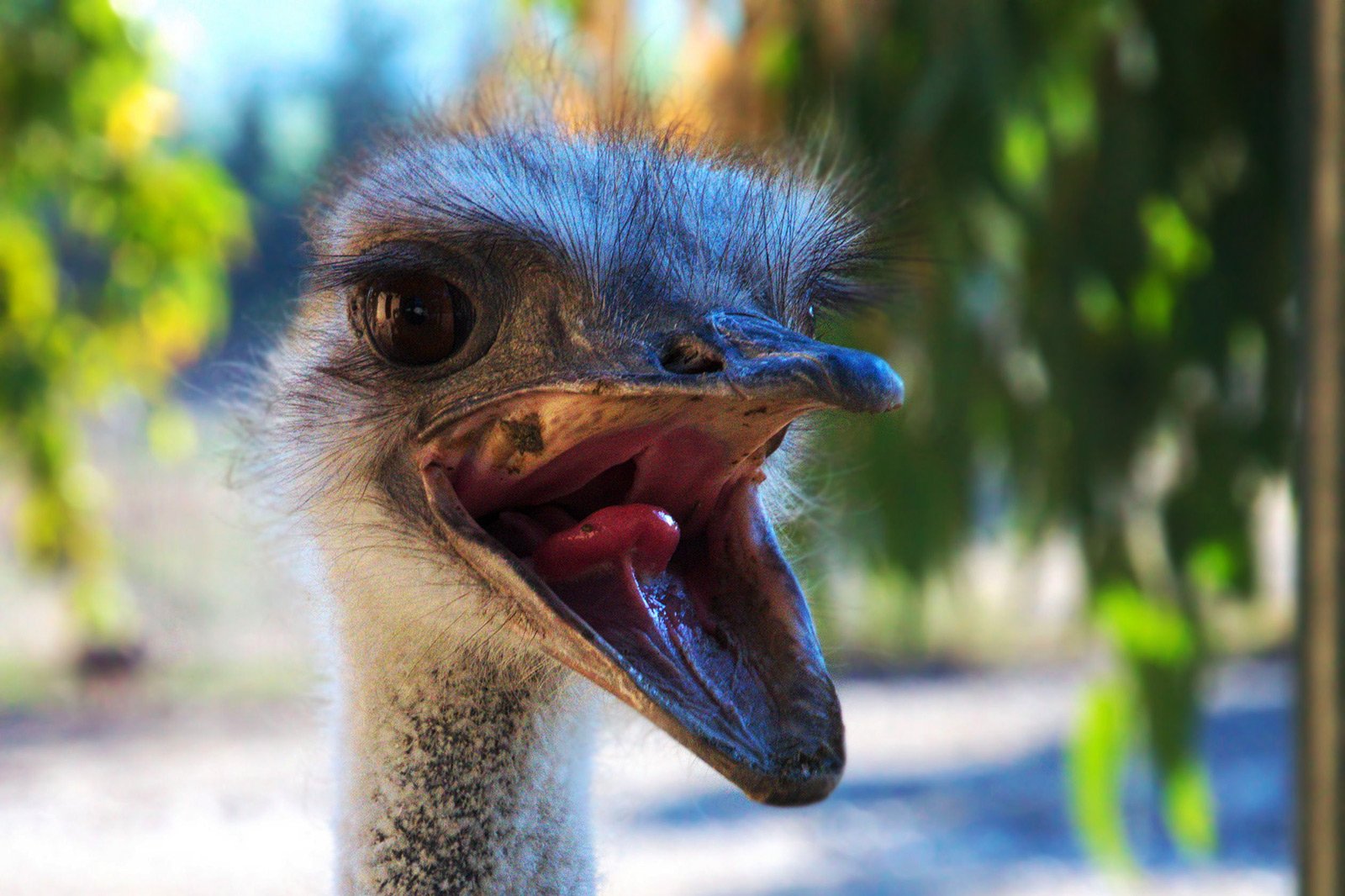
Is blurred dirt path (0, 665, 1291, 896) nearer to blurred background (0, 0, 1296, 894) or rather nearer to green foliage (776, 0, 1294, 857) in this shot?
blurred background (0, 0, 1296, 894)

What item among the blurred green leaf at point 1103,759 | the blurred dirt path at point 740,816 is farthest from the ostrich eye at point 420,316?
the blurred dirt path at point 740,816

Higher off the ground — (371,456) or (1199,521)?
(1199,521)

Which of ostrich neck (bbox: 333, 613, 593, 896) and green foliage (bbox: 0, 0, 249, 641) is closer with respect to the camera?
ostrich neck (bbox: 333, 613, 593, 896)

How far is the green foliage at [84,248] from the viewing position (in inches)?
113

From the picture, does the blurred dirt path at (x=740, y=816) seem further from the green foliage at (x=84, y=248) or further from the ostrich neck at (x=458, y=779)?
the ostrich neck at (x=458, y=779)

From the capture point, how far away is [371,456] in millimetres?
918

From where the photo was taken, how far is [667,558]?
2.60ft

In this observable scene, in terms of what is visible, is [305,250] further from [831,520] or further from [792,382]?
[831,520]

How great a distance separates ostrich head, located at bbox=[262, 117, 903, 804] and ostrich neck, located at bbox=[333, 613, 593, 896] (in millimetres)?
21

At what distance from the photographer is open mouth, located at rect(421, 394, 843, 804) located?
0.68m

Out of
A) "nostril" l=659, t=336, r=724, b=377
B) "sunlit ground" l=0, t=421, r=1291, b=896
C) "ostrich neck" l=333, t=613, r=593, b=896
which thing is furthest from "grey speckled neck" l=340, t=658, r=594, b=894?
"sunlit ground" l=0, t=421, r=1291, b=896

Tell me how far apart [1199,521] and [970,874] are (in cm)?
242

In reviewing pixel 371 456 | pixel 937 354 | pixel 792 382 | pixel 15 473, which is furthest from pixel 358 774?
pixel 15 473

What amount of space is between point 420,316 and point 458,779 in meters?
0.29
